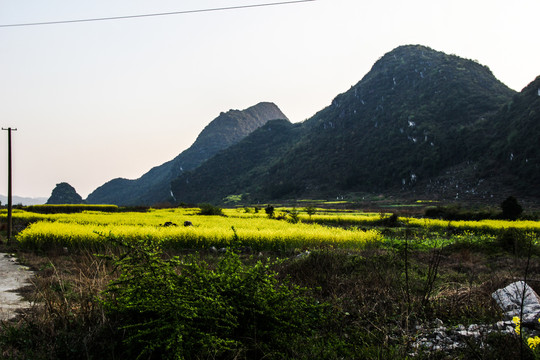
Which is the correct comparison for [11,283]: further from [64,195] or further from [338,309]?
[64,195]

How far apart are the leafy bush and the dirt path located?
315 centimetres

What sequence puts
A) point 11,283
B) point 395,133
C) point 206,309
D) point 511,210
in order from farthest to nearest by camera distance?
point 395,133, point 511,210, point 11,283, point 206,309

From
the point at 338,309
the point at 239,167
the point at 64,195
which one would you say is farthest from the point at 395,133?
the point at 64,195

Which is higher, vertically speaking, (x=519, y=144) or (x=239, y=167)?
(x=239, y=167)

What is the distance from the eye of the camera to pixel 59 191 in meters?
161

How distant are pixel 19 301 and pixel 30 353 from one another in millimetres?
5177

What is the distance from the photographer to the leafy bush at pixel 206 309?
2902mm

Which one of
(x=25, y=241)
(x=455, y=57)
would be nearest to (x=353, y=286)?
(x=25, y=241)

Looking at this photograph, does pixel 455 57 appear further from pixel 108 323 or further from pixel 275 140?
pixel 108 323

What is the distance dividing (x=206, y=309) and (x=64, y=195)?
186 m

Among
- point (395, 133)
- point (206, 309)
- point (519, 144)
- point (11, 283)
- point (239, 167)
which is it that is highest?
point (395, 133)

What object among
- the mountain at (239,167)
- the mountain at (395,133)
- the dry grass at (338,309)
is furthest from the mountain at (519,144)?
the mountain at (239,167)

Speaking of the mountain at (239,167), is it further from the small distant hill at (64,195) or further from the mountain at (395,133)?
the small distant hill at (64,195)

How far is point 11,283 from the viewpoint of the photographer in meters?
9.09
